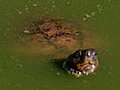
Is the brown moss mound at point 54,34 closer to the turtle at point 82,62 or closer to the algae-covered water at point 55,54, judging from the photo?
the algae-covered water at point 55,54

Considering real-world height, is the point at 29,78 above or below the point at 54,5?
below

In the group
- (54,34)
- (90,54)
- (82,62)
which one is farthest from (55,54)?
(90,54)

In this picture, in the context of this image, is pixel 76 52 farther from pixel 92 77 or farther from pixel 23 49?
pixel 23 49

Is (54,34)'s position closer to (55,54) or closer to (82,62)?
(55,54)

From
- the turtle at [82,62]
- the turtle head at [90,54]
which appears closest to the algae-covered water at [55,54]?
the turtle at [82,62]

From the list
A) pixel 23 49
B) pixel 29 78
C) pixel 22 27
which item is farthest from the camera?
pixel 22 27

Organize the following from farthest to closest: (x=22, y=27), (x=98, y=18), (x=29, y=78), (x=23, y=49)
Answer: (x=98, y=18) < (x=22, y=27) < (x=23, y=49) < (x=29, y=78)

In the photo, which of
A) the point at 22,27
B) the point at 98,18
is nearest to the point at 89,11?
the point at 98,18
